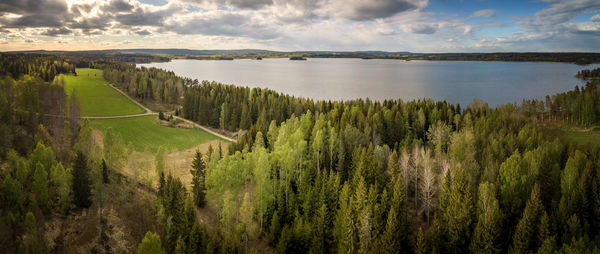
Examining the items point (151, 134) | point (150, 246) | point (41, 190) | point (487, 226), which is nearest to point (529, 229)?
point (487, 226)

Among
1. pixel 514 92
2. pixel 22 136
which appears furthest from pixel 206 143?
pixel 514 92

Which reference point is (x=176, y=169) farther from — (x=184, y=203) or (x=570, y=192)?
(x=570, y=192)

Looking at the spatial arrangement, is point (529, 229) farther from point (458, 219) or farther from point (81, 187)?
point (81, 187)

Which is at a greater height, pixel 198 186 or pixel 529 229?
pixel 529 229

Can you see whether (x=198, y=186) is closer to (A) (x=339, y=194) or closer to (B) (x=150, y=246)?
(B) (x=150, y=246)

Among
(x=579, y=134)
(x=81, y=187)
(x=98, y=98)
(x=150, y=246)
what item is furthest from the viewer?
(x=98, y=98)

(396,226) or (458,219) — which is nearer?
(458,219)

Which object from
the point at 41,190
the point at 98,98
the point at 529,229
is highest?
the point at 98,98

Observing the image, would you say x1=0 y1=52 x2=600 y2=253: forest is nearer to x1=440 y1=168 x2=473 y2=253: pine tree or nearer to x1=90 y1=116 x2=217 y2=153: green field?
x1=440 y1=168 x2=473 y2=253: pine tree

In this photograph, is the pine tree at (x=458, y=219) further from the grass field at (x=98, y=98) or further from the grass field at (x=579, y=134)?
the grass field at (x=98, y=98)

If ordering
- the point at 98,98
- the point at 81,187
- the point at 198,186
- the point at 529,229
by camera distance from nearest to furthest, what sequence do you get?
the point at 529,229 → the point at 81,187 → the point at 198,186 → the point at 98,98
